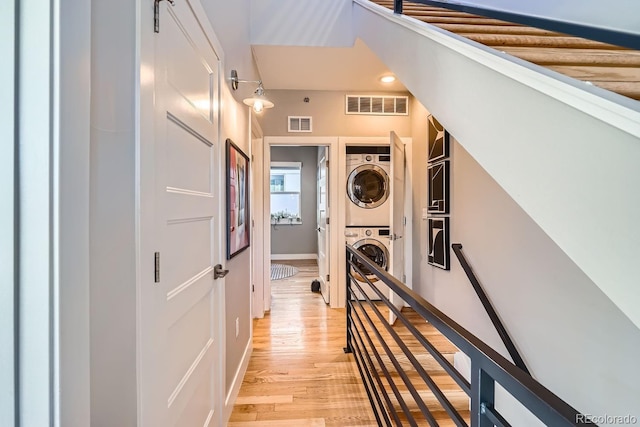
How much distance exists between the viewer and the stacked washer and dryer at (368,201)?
359cm

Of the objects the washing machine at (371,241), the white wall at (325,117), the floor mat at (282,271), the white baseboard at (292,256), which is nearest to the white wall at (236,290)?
the white wall at (325,117)

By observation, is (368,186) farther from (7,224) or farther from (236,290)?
(7,224)

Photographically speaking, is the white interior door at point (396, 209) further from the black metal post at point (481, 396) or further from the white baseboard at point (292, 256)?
the white baseboard at point (292, 256)

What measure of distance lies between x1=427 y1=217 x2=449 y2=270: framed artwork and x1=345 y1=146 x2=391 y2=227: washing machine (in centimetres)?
85

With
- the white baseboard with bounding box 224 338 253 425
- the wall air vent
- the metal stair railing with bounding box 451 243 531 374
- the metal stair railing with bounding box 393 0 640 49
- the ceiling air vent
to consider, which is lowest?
the white baseboard with bounding box 224 338 253 425

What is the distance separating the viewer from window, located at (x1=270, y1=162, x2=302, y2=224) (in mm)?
6789

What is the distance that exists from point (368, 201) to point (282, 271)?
264 centimetres

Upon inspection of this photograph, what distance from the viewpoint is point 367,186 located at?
3650 mm

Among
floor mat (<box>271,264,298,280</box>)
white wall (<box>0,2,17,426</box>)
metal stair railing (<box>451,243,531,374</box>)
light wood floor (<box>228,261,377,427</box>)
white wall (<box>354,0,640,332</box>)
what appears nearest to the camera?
white wall (<box>0,2,17,426</box>)

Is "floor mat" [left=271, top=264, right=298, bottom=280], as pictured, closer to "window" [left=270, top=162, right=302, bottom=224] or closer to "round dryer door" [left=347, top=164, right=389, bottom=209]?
"window" [left=270, top=162, right=302, bottom=224]

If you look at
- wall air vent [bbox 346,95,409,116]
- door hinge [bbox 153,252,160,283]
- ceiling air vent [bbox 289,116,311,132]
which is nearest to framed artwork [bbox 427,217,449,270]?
wall air vent [bbox 346,95,409,116]

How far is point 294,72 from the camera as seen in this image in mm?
2928

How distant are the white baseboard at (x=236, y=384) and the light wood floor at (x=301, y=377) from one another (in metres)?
0.05

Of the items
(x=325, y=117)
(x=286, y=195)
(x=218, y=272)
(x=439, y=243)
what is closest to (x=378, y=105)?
(x=325, y=117)
